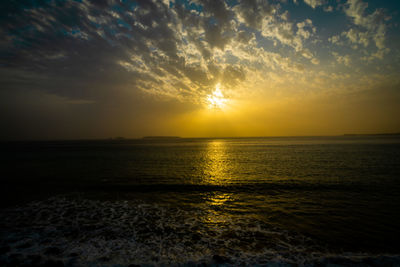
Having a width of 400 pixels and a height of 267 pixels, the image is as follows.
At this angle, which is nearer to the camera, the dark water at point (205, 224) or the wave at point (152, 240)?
the wave at point (152, 240)

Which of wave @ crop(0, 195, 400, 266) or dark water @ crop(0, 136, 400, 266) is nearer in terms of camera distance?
wave @ crop(0, 195, 400, 266)

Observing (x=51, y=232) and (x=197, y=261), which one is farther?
(x=51, y=232)

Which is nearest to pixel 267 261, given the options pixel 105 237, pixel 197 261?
pixel 197 261

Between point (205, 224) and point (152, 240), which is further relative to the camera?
point (205, 224)

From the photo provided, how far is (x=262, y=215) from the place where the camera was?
13.5 meters

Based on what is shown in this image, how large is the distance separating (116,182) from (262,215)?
2088cm

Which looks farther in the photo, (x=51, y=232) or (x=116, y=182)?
(x=116, y=182)

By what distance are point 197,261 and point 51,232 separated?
10151 mm

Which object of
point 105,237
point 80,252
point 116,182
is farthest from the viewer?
point 116,182

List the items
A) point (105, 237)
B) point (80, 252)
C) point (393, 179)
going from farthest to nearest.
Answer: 1. point (393, 179)
2. point (105, 237)
3. point (80, 252)

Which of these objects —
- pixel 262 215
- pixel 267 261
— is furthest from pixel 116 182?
pixel 267 261

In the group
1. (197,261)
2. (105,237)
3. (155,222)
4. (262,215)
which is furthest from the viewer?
(262,215)

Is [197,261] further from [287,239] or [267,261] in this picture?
[287,239]

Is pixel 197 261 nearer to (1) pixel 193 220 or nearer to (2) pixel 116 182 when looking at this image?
(1) pixel 193 220
